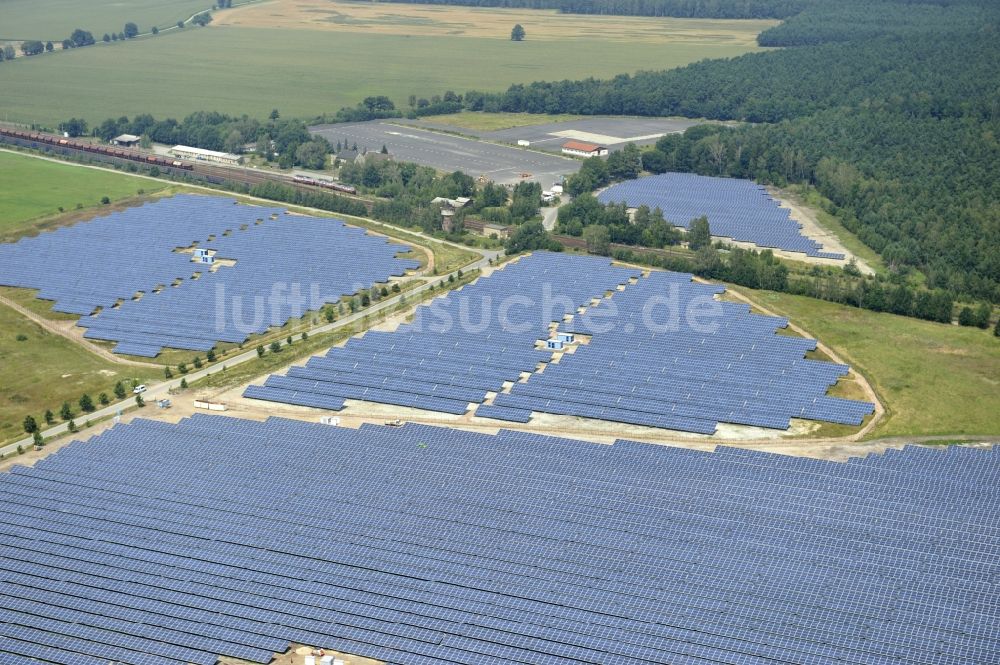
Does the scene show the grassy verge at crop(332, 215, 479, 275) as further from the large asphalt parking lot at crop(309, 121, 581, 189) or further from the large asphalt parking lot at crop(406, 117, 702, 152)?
the large asphalt parking lot at crop(406, 117, 702, 152)

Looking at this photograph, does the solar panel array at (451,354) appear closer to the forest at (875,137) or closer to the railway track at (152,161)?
the forest at (875,137)

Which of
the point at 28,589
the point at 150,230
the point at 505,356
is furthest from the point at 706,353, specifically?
the point at 150,230

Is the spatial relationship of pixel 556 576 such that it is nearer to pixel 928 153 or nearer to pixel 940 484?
pixel 940 484

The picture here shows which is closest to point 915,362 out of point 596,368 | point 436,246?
point 596,368

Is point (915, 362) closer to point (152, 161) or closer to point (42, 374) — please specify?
point (42, 374)

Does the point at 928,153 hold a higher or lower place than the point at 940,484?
higher

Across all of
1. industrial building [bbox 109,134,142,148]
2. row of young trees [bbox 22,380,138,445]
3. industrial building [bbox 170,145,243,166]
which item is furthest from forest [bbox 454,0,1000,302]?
row of young trees [bbox 22,380,138,445]

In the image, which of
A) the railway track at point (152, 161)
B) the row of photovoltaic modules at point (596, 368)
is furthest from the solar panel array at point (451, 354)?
the railway track at point (152, 161)
